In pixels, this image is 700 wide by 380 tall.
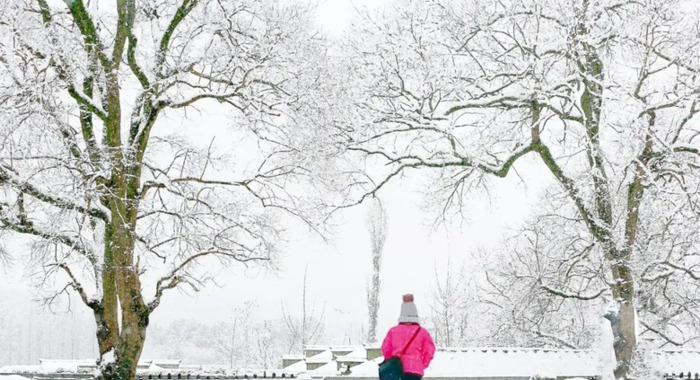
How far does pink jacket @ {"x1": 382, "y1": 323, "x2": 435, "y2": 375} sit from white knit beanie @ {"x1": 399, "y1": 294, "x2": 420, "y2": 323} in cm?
6

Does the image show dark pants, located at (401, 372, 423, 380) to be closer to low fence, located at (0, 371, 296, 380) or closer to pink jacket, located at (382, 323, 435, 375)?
pink jacket, located at (382, 323, 435, 375)

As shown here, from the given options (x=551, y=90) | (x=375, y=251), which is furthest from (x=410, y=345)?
(x=375, y=251)

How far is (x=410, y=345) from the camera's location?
24.0 feet

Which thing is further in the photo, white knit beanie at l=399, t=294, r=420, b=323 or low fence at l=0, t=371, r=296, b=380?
low fence at l=0, t=371, r=296, b=380

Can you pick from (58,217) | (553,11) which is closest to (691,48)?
(553,11)

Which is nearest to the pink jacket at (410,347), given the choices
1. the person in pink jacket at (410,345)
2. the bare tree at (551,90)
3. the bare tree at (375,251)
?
the person in pink jacket at (410,345)

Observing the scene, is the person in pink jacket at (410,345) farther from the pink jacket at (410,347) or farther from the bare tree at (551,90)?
the bare tree at (551,90)

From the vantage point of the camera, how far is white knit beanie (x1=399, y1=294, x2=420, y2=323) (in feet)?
24.5

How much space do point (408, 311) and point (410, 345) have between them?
38 cm

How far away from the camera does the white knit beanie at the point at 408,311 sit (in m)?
7.45

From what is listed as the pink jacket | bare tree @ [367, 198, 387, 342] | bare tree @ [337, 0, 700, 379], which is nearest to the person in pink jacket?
the pink jacket

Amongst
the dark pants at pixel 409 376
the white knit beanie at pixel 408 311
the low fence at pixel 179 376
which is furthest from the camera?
the low fence at pixel 179 376

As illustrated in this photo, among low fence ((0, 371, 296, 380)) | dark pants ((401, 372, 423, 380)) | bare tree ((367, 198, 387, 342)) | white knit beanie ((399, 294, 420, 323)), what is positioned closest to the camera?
dark pants ((401, 372, 423, 380))

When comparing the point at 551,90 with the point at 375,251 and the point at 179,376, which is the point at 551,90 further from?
the point at 375,251
